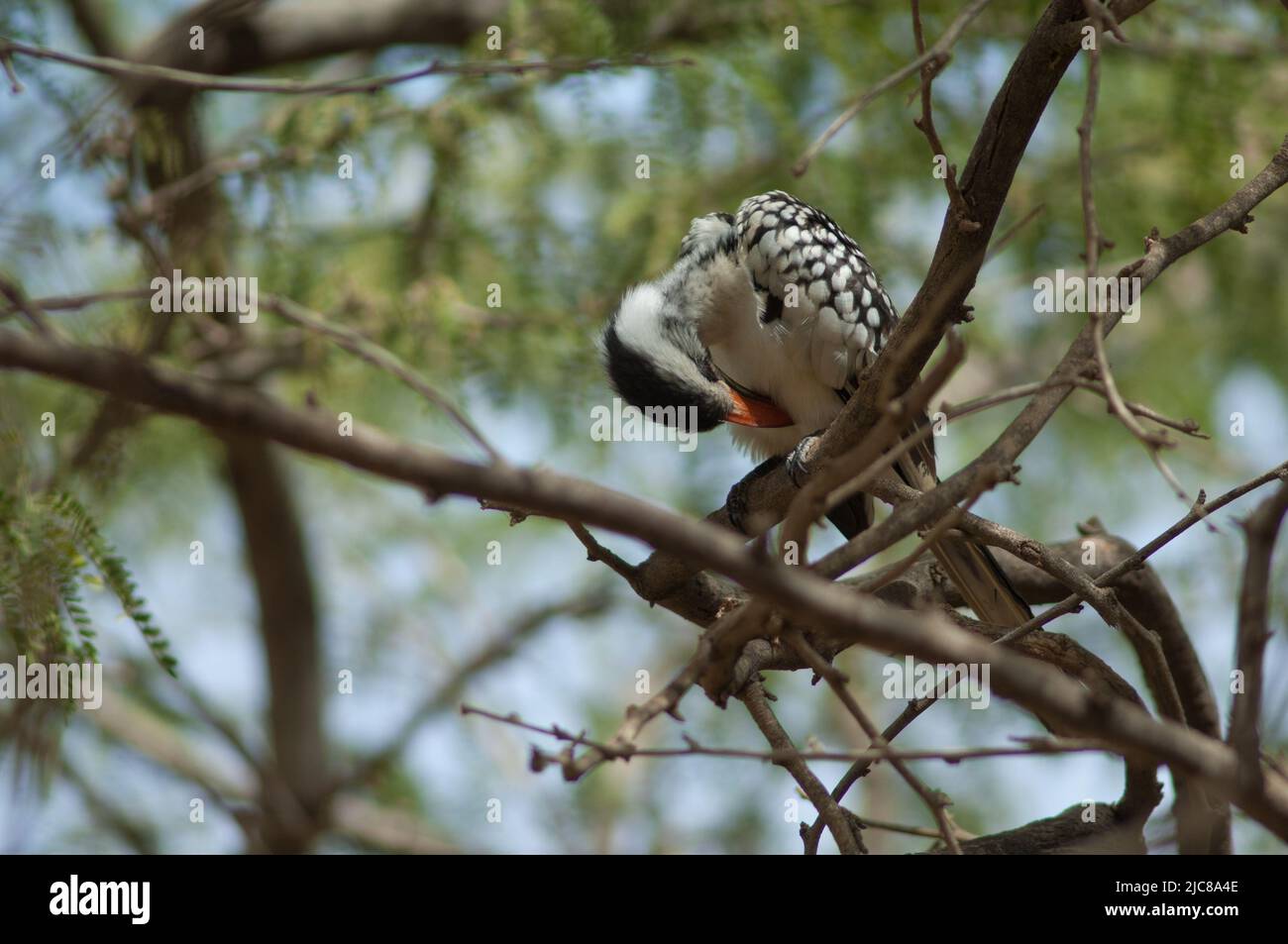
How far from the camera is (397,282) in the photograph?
6.05 m

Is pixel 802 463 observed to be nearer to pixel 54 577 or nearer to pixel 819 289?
pixel 819 289

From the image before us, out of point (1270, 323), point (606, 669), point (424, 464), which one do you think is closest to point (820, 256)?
point (424, 464)

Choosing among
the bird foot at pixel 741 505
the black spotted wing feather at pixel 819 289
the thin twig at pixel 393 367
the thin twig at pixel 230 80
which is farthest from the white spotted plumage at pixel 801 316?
the thin twig at pixel 393 367

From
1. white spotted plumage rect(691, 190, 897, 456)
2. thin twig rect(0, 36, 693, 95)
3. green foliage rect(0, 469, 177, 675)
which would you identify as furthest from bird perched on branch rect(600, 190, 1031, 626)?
green foliage rect(0, 469, 177, 675)

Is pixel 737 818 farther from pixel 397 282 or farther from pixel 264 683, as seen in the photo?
pixel 397 282

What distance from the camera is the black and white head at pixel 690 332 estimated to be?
3498 mm

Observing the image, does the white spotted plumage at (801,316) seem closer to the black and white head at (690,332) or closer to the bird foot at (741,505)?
the black and white head at (690,332)

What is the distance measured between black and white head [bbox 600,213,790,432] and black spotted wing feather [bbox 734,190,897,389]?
0.42 ft

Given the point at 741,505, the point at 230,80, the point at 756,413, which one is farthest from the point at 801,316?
the point at 230,80

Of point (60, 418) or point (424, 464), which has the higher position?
point (60, 418)

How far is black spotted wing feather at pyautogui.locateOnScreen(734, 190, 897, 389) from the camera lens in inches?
148

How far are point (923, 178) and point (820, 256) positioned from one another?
255 cm

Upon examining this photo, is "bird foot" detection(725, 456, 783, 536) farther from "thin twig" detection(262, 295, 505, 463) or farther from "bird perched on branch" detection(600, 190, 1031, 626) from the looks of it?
"thin twig" detection(262, 295, 505, 463)

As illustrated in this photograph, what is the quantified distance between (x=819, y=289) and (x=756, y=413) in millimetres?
445
